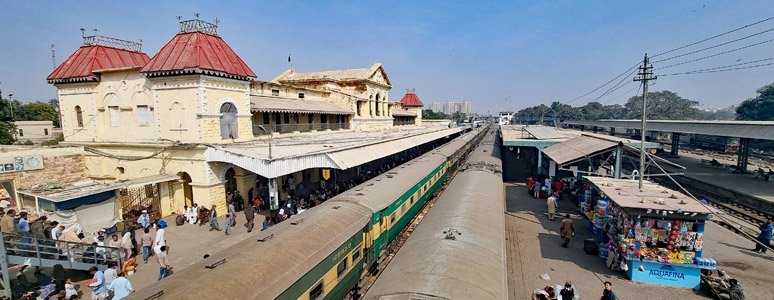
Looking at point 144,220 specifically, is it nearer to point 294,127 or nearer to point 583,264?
point 294,127

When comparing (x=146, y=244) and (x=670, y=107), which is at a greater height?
(x=670, y=107)

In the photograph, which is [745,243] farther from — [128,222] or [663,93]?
[663,93]

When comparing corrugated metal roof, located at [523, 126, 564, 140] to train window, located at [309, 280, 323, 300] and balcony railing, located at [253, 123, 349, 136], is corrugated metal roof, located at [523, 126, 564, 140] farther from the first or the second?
train window, located at [309, 280, 323, 300]

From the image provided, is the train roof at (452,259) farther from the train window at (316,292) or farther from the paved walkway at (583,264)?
the paved walkway at (583,264)

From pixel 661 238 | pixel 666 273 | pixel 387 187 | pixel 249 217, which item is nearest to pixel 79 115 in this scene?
pixel 249 217

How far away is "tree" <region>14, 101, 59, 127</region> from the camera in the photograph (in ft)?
184

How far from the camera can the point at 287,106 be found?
23.4 meters

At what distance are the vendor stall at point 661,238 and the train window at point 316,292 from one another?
31.5 ft

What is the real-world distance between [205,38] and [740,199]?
3676 centimetres

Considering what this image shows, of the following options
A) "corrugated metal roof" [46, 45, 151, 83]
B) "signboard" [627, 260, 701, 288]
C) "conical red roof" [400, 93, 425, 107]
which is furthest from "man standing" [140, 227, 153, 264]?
"conical red roof" [400, 93, 425, 107]

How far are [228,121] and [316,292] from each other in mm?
14062

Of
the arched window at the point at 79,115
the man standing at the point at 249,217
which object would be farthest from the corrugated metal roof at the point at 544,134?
the arched window at the point at 79,115

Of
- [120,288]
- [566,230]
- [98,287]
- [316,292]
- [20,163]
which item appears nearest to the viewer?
[316,292]

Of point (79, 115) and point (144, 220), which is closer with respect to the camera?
point (144, 220)
